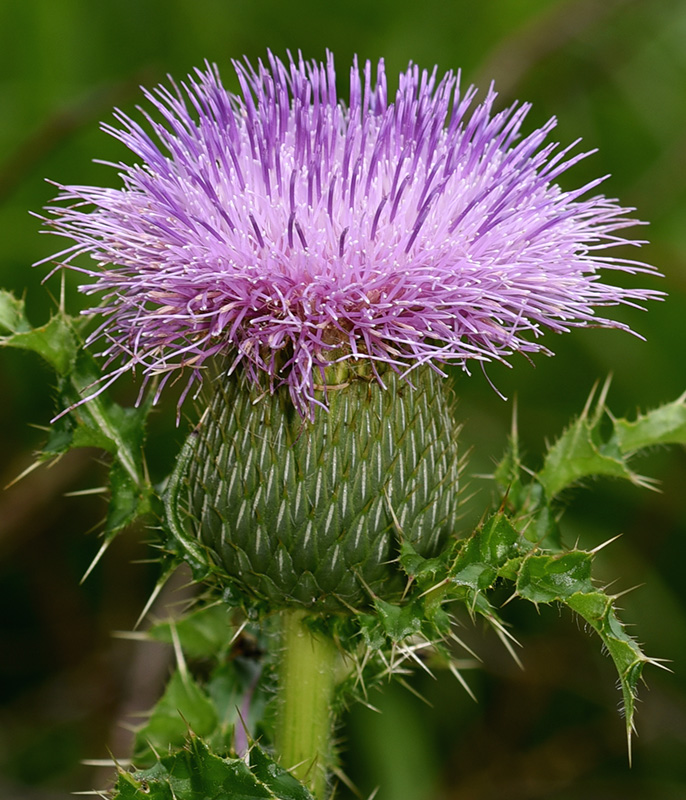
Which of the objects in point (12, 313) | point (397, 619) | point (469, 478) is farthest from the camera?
point (469, 478)

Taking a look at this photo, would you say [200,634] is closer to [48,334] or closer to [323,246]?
[48,334]

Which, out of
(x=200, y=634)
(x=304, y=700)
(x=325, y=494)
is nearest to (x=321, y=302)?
(x=325, y=494)

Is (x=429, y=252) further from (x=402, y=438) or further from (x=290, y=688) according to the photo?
(x=290, y=688)

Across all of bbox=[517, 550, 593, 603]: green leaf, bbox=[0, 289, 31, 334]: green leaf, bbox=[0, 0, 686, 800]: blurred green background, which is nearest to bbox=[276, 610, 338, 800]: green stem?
bbox=[517, 550, 593, 603]: green leaf

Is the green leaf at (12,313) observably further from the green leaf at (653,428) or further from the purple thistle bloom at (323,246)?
the green leaf at (653,428)

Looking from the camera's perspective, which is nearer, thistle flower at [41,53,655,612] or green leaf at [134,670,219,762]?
thistle flower at [41,53,655,612]

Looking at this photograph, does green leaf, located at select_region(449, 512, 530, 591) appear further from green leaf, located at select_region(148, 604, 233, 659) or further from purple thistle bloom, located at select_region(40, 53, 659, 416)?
green leaf, located at select_region(148, 604, 233, 659)
